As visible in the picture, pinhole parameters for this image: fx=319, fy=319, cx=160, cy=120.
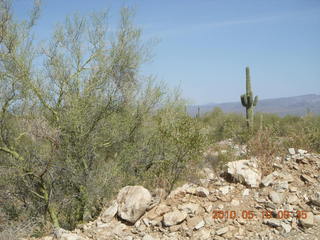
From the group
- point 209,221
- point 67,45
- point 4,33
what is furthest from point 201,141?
point 4,33

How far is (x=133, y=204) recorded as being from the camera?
559 cm

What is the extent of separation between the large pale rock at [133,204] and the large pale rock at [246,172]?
1790 millimetres

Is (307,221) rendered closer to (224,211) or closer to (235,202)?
(235,202)

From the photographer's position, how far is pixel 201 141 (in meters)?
7.84

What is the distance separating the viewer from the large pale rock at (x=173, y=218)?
5.28 meters

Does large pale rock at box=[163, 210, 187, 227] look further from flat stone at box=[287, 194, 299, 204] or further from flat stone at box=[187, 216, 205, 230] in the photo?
flat stone at box=[287, 194, 299, 204]

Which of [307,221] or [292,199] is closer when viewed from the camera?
[307,221]

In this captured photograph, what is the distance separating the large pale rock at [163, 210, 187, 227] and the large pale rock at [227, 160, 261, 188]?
4.81ft

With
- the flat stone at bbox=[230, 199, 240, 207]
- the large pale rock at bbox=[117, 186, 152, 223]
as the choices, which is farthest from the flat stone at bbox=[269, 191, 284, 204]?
the large pale rock at bbox=[117, 186, 152, 223]

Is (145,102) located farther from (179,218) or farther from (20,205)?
(179,218)
